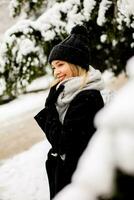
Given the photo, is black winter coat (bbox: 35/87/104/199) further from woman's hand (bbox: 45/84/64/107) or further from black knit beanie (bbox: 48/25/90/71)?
black knit beanie (bbox: 48/25/90/71)

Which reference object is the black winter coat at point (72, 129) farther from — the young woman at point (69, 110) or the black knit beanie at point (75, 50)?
the black knit beanie at point (75, 50)

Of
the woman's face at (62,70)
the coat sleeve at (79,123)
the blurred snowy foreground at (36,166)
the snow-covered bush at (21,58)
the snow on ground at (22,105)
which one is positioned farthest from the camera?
the snow on ground at (22,105)

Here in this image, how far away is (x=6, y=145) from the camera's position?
1065cm

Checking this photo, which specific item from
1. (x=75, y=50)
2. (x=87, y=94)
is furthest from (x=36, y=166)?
(x=87, y=94)

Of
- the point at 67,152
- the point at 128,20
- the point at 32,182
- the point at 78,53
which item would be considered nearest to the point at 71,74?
the point at 78,53

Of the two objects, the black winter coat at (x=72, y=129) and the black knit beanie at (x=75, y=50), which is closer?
the black winter coat at (x=72, y=129)

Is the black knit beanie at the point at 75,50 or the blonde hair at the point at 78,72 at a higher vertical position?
the black knit beanie at the point at 75,50

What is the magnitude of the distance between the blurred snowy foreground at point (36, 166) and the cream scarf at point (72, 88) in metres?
1.93

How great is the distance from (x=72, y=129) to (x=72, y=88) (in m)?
0.24

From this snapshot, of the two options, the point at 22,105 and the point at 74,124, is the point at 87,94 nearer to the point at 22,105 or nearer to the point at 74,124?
the point at 74,124

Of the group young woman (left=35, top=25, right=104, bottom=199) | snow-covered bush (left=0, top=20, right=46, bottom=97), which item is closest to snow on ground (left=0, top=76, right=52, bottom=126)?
snow-covered bush (left=0, top=20, right=46, bottom=97)

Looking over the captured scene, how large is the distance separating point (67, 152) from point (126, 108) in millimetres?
2063

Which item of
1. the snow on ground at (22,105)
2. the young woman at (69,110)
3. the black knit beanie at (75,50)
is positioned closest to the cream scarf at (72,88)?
the young woman at (69,110)

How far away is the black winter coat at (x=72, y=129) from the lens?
2.69m
